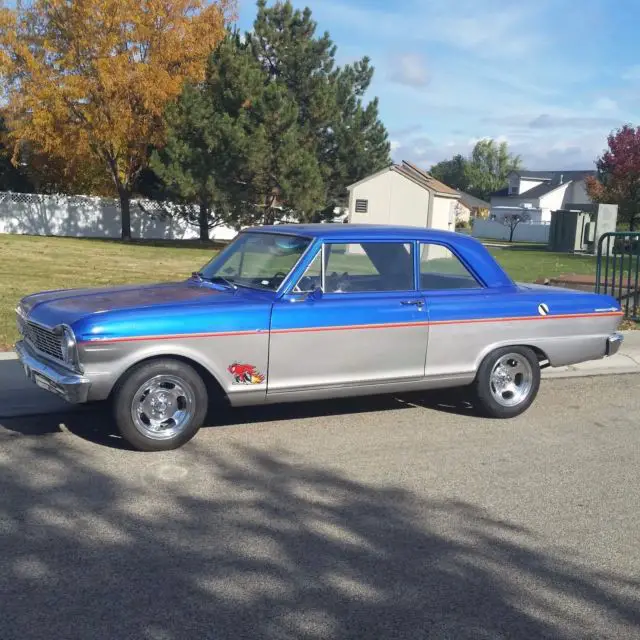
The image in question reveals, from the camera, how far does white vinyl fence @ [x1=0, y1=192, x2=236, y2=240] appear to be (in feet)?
116

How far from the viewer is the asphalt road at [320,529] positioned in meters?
3.59

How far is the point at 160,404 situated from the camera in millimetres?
5715

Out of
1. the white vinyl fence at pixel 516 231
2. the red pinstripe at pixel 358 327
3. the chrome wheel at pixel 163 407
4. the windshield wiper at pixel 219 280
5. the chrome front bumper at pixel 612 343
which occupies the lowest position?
the chrome wheel at pixel 163 407

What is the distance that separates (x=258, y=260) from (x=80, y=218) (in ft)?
103

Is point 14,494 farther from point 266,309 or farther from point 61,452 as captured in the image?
point 266,309

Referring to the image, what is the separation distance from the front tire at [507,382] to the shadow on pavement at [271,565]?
200cm

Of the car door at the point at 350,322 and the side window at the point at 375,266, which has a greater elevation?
the side window at the point at 375,266

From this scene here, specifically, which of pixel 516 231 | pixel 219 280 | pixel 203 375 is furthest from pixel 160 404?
pixel 516 231

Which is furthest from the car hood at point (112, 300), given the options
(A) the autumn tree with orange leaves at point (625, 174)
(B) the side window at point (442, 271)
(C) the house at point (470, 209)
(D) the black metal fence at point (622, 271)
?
(C) the house at point (470, 209)

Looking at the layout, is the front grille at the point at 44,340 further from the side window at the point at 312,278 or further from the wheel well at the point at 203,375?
the side window at the point at 312,278

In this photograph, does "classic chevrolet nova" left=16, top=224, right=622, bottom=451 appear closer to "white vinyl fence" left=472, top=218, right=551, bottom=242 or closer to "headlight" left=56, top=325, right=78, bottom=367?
"headlight" left=56, top=325, right=78, bottom=367

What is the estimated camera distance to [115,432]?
6.27 metres

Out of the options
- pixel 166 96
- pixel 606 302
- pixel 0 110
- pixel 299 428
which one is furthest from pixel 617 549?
pixel 0 110

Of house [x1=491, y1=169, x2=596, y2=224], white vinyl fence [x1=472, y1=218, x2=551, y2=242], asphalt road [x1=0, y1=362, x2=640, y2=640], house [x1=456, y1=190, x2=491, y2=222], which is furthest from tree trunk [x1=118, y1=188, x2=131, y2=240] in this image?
house [x1=456, y1=190, x2=491, y2=222]
